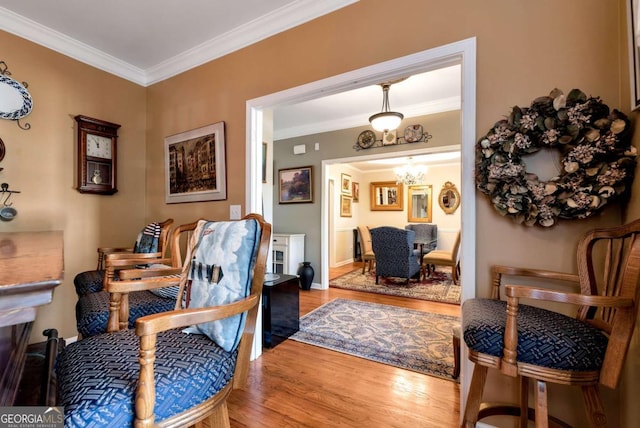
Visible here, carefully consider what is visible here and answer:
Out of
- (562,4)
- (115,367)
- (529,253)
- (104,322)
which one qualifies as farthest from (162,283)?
(562,4)

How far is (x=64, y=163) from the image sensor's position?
2383 millimetres

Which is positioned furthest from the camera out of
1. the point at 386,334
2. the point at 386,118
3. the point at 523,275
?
the point at 386,118

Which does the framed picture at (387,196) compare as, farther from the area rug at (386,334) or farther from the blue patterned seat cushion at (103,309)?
the blue patterned seat cushion at (103,309)

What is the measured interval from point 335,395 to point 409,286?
3.11 metres

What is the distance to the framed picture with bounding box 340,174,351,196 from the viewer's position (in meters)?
6.59

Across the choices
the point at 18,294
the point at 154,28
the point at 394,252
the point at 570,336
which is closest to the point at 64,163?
the point at 154,28

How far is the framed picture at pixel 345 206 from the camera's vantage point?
6.68 meters

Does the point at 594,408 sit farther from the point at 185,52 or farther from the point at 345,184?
the point at 345,184

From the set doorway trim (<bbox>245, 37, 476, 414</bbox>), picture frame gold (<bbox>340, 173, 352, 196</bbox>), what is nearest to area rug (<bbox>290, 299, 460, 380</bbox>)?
doorway trim (<bbox>245, 37, 476, 414</bbox>)

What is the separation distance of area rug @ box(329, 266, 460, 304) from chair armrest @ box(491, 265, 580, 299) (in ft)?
8.36

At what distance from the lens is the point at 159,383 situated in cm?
82

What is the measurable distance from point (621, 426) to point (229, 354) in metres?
1.66

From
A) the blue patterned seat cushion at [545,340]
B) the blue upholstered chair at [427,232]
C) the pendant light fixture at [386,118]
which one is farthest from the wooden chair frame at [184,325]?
the blue upholstered chair at [427,232]

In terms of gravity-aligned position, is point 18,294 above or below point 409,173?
below
